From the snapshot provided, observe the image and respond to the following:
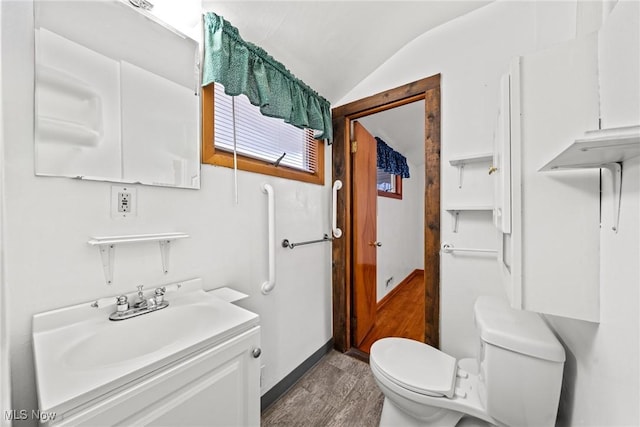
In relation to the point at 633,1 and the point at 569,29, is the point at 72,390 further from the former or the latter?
the point at 569,29

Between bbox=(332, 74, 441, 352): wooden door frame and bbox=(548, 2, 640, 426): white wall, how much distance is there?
0.88 metres

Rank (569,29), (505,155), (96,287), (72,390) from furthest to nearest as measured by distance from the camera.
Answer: (569,29) < (96,287) < (505,155) < (72,390)

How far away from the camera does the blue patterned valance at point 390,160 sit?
10.0ft

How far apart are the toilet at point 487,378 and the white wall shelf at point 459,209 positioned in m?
0.49

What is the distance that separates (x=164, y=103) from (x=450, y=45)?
1737mm

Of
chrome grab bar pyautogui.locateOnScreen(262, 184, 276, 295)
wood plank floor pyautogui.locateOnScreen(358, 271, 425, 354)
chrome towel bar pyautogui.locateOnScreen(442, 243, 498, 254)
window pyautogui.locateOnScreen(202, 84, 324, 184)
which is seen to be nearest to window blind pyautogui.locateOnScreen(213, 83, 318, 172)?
window pyautogui.locateOnScreen(202, 84, 324, 184)

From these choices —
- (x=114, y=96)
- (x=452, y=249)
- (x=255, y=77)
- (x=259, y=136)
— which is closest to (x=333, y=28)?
(x=255, y=77)

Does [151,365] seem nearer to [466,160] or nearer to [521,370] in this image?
[521,370]

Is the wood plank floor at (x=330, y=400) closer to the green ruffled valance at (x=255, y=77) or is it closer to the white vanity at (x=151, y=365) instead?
the white vanity at (x=151, y=365)

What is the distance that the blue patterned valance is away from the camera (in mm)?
3059

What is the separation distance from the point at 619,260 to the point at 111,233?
156 cm

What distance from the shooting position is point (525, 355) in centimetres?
89

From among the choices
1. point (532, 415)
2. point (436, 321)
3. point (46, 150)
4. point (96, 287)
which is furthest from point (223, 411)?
point (436, 321)

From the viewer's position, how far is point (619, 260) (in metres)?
0.58
